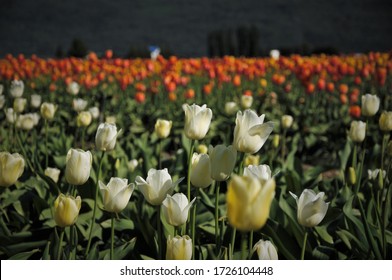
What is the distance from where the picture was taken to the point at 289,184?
141 centimetres

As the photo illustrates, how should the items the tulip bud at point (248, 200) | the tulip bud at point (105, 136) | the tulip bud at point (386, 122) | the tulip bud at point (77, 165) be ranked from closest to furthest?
the tulip bud at point (248, 200) < the tulip bud at point (77, 165) < the tulip bud at point (105, 136) < the tulip bud at point (386, 122)

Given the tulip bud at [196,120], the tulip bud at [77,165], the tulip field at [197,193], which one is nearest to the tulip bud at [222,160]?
the tulip field at [197,193]

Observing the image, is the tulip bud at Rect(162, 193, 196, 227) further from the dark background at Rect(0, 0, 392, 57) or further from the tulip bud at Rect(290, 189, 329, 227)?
the dark background at Rect(0, 0, 392, 57)

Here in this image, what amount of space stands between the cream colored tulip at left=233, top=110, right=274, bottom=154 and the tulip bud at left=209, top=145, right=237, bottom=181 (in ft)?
0.11

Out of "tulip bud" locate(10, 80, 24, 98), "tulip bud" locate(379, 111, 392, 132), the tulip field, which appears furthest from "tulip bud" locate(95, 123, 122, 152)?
"tulip bud" locate(10, 80, 24, 98)

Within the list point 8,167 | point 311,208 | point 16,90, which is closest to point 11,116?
point 16,90

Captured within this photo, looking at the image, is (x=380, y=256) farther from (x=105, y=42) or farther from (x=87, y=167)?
(x=105, y=42)

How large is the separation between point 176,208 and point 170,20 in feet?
4.08

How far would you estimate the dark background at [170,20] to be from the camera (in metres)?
1.83

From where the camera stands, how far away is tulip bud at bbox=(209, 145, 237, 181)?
0.79 meters

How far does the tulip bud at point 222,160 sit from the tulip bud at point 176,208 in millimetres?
72

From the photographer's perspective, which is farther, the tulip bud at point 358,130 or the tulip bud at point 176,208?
Answer: the tulip bud at point 358,130

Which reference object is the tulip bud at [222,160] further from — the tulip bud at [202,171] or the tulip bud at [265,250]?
the tulip bud at [265,250]

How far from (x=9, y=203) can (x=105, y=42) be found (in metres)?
0.83
